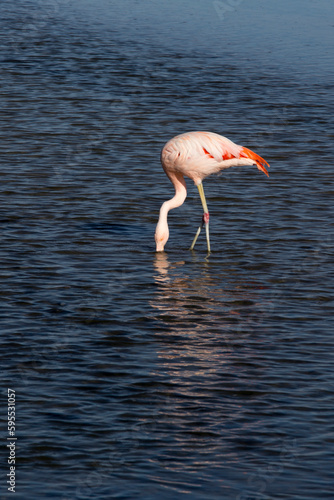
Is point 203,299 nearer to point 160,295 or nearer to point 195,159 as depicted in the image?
point 160,295

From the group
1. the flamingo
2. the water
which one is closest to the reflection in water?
the water

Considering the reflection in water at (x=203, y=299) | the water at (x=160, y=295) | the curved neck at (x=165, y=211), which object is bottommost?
the reflection in water at (x=203, y=299)

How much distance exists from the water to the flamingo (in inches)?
25.4

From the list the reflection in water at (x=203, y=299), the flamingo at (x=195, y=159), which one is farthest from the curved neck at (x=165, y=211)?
the reflection in water at (x=203, y=299)

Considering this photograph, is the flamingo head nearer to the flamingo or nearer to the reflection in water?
the flamingo

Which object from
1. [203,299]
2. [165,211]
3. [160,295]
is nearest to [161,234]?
[165,211]

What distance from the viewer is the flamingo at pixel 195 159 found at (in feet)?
47.9

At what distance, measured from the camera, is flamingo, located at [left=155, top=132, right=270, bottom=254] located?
14586 millimetres

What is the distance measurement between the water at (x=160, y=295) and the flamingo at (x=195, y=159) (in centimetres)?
65

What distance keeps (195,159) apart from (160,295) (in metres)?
2.75

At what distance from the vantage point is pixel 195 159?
1462cm

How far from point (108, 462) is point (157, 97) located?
18.8m

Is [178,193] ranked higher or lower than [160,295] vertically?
higher

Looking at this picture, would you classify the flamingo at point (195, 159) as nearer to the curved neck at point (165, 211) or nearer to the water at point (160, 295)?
the curved neck at point (165, 211)
